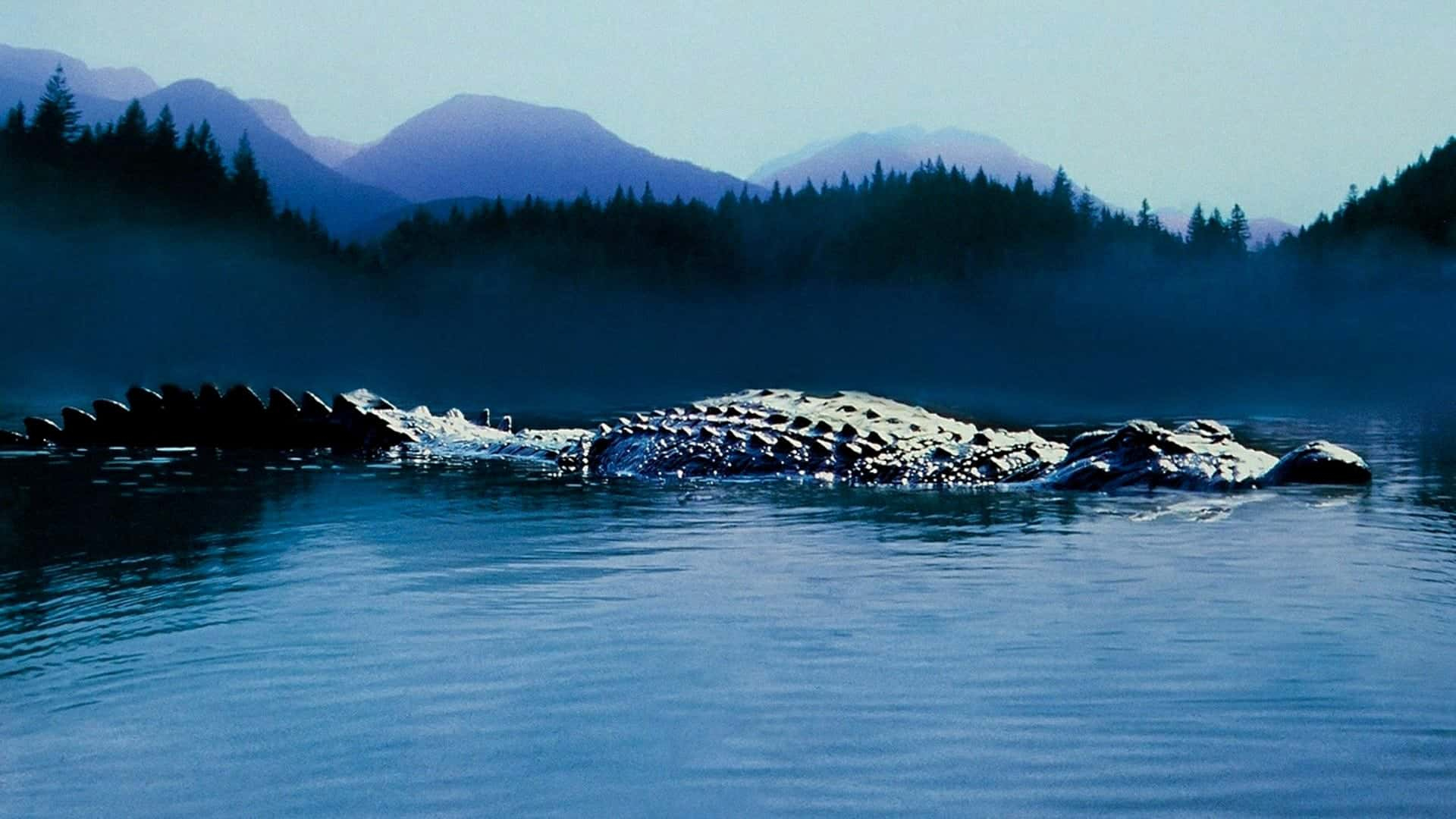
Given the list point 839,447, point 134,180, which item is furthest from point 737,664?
point 134,180

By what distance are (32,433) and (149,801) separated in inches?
1213

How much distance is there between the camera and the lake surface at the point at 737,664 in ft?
23.4

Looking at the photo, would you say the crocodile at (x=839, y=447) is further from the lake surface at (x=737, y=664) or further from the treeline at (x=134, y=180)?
the treeline at (x=134, y=180)

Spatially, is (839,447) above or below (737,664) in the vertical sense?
above

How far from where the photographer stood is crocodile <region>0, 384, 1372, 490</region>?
21938 millimetres

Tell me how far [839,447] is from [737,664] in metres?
14.0

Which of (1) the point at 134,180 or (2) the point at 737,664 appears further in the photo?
(1) the point at 134,180

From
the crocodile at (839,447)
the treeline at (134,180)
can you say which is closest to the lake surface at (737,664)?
the crocodile at (839,447)

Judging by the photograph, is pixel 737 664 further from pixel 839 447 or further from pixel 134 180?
pixel 134 180

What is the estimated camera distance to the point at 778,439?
78.7 feet

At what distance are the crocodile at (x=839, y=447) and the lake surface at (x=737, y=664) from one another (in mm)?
3439

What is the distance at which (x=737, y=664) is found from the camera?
9.66m

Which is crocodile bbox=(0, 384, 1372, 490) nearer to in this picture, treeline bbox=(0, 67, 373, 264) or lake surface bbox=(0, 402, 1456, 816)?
lake surface bbox=(0, 402, 1456, 816)

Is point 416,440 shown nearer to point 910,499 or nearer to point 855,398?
point 855,398
